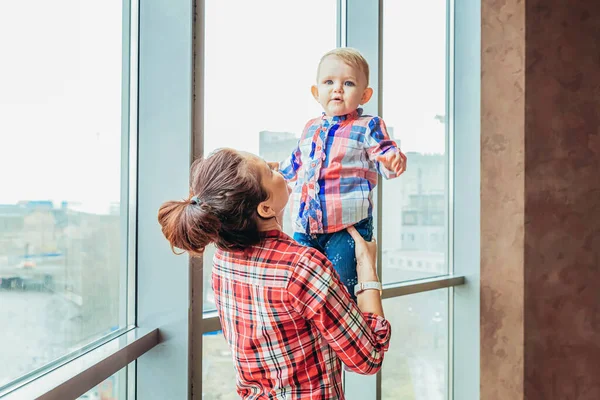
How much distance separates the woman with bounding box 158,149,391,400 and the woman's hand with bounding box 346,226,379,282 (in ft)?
0.54

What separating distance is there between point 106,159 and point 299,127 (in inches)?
33.1

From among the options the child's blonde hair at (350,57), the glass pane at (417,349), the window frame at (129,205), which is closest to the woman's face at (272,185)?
the child's blonde hair at (350,57)

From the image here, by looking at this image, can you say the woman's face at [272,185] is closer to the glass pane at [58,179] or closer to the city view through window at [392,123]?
the glass pane at [58,179]

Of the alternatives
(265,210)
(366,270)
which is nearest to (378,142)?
(366,270)

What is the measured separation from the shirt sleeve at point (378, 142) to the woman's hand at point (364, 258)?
190 mm

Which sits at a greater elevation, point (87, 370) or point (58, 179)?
point (58, 179)

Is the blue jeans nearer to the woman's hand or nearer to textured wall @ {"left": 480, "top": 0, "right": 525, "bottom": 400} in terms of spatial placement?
the woman's hand

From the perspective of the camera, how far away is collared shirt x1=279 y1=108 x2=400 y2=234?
4.68 feet

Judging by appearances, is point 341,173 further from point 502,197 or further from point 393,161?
point 502,197

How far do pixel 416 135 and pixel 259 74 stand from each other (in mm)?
1101

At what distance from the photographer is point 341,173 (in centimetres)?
145

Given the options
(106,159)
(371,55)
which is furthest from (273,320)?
(371,55)

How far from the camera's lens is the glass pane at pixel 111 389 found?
1.33m

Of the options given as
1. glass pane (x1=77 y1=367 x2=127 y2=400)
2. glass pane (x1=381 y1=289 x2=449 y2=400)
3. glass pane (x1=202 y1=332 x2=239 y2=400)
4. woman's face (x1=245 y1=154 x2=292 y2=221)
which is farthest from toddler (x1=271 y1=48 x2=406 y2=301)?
glass pane (x1=381 y1=289 x2=449 y2=400)
